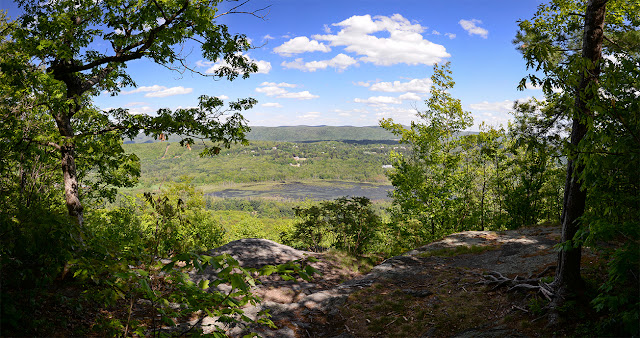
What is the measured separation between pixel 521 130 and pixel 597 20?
2.28 m

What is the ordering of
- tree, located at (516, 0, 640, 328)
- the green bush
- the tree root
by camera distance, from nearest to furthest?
tree, located at (516, 0, 640, 328) < the tree root < the green bush

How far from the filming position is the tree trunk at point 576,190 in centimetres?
520

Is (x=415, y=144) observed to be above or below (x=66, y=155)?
above

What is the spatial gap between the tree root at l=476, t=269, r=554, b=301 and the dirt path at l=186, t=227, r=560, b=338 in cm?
20

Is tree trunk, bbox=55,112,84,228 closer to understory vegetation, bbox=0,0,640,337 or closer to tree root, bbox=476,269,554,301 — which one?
understory vegetation, bbox=0,0,640,337

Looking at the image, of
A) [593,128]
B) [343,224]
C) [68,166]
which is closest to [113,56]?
[68,166]

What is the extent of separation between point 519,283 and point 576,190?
2.68 m

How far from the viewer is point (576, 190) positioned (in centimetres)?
552

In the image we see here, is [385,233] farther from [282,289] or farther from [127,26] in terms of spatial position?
[127,26]

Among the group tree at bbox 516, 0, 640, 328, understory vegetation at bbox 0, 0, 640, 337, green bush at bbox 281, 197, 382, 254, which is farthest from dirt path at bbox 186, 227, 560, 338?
green bush at bbox 281, 197, 382, 254

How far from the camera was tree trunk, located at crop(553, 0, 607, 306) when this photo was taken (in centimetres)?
520

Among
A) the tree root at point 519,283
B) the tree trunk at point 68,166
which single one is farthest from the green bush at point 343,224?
the tree trunk at point 68,166

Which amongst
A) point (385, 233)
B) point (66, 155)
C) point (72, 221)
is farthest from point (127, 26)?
point (385, 233)

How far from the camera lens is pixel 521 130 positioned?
681 centimetres
